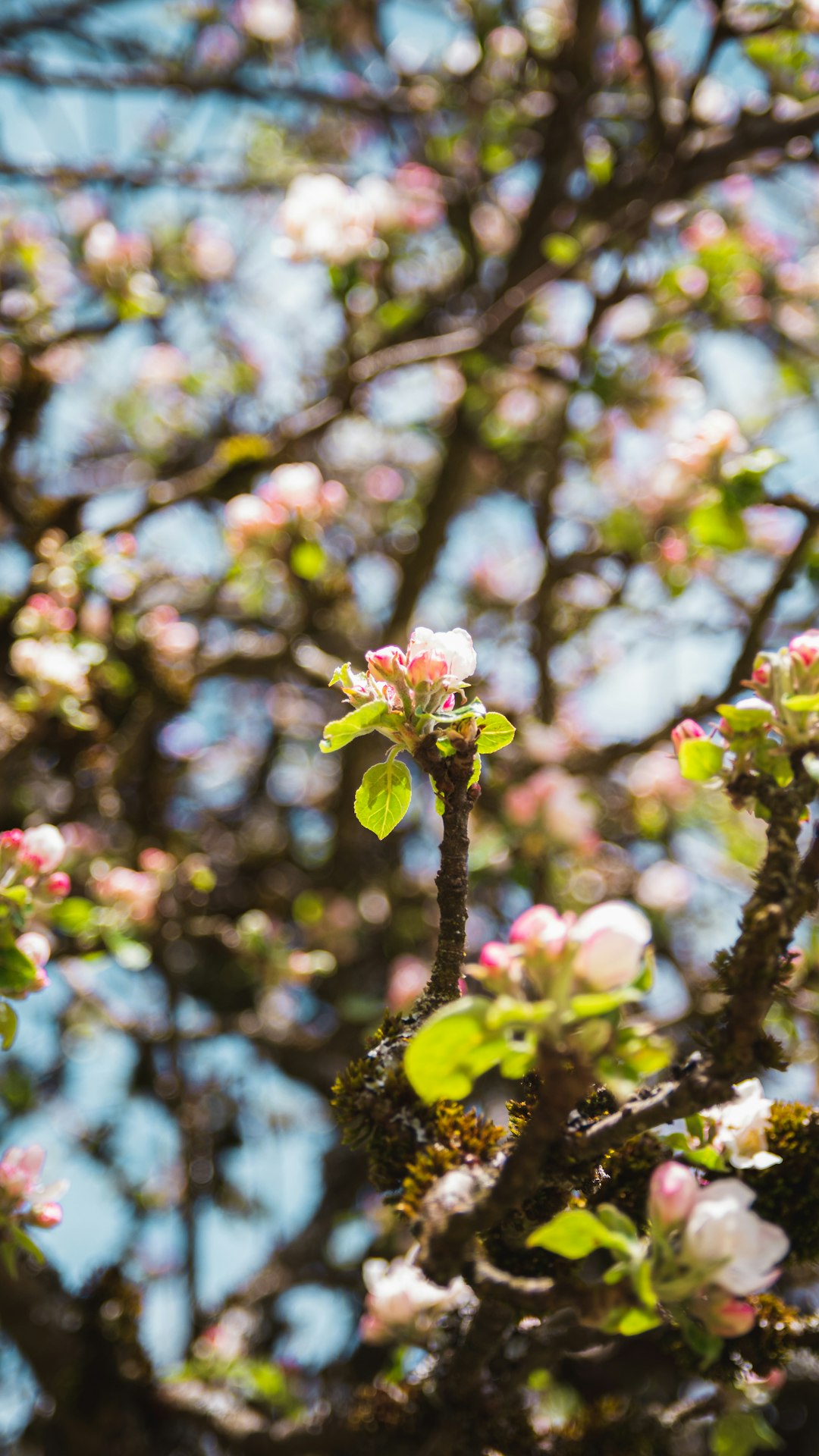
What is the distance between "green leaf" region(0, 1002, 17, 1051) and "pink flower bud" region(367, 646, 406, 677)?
1.69 feet

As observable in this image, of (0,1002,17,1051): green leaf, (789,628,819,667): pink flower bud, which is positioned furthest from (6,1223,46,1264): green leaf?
(789,628,819,667): pink flower bud

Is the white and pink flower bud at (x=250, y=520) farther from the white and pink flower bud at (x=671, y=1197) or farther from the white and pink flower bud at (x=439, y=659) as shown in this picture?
the white and pink flower bud at (x=671, y=1197)

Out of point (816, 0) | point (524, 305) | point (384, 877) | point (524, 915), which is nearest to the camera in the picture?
point (524, 915)

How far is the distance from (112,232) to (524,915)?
247cm

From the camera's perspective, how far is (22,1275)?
5.69 ft

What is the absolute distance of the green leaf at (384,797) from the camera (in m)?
0.89

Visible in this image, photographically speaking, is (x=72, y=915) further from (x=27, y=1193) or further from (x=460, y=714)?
(x=460, y=714)

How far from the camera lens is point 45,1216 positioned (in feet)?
3.53

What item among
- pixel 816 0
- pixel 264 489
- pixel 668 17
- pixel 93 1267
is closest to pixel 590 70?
pixel 668 17

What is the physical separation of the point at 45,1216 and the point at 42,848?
16.0 inches

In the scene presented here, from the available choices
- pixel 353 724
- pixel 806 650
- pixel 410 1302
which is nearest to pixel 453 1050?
pixel 353 724

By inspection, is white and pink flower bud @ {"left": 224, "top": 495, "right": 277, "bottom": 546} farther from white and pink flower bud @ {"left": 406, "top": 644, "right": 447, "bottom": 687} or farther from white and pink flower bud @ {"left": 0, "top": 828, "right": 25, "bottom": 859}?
white and pink flower bud @ {"left": 406, "top": 644, "right": 447, "bottom": 687}

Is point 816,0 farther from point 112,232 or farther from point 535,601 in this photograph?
point 112,232

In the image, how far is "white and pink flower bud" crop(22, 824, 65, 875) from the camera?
112cm
